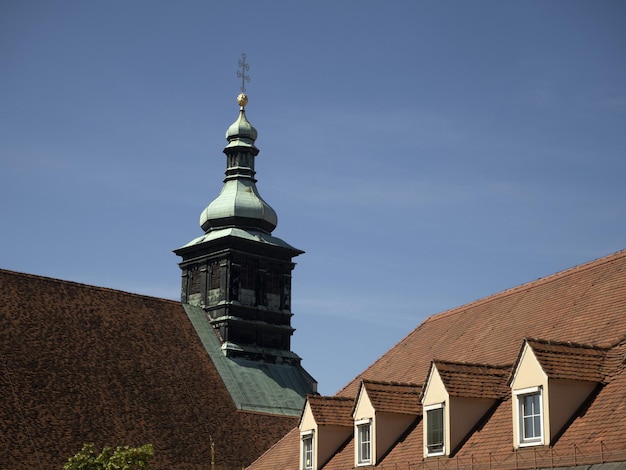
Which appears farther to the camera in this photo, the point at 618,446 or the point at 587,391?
the point at 587,391

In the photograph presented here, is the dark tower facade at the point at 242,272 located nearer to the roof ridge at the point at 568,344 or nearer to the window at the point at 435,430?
the window at the point at 435,430

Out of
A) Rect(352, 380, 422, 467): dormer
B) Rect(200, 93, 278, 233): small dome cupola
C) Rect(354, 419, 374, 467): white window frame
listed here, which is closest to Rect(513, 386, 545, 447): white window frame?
Rect(352, 380, 422, 467): dormer

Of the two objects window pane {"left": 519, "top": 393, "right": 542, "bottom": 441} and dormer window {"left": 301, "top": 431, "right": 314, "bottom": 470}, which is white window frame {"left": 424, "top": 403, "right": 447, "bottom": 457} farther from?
dormer window {"left": 301, "top": 431, "right": 314, "bottom": 470}

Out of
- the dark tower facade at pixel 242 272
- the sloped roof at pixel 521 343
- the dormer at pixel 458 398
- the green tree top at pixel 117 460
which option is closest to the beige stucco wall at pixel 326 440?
the sloped roof at pixel 521 343

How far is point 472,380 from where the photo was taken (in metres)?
24.3

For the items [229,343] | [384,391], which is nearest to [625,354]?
[384,391]

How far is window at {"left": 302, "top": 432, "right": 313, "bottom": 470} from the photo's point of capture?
3130cm

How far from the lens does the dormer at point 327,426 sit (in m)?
30.4

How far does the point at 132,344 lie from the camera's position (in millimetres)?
55531

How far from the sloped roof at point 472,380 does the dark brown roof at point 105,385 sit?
88.4 feet

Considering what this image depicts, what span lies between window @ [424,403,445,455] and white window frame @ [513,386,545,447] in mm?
3086

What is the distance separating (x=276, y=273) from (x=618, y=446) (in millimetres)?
49483

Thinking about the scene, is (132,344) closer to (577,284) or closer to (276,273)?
(276,273)

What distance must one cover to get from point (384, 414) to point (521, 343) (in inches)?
158
